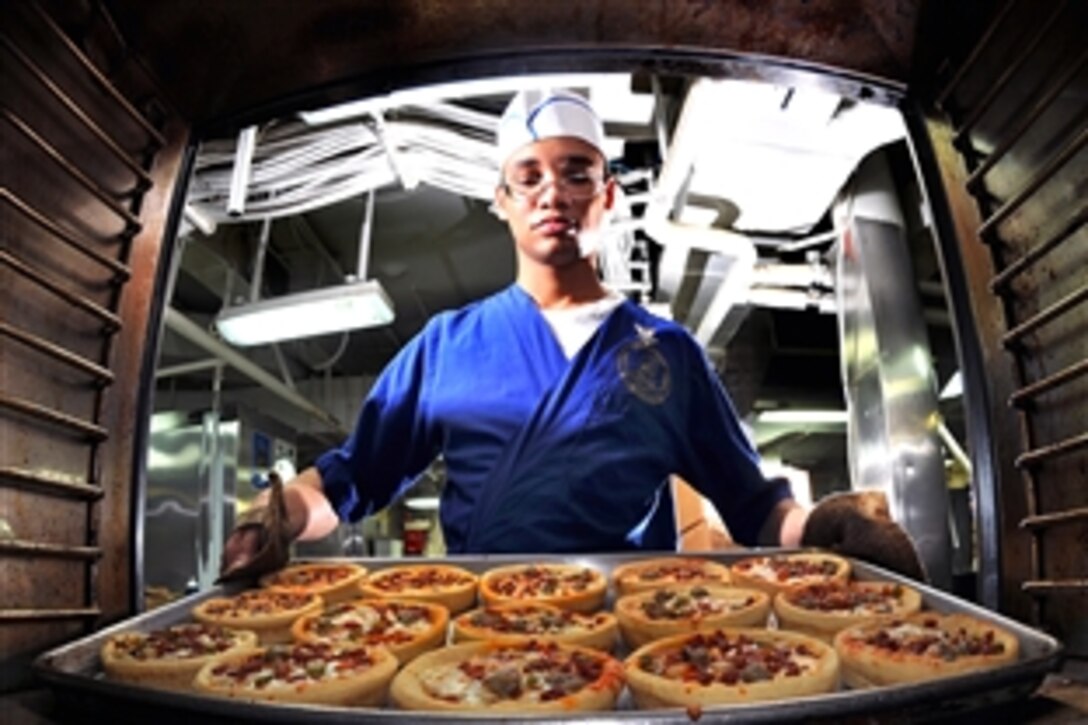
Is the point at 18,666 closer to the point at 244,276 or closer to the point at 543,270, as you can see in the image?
the point at 543,270

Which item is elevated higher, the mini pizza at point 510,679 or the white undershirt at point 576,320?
the white undershirt at point 576,320

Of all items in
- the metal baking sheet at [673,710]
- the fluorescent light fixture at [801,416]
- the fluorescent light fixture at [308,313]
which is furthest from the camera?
the fluorescent light fixture at [801,416]

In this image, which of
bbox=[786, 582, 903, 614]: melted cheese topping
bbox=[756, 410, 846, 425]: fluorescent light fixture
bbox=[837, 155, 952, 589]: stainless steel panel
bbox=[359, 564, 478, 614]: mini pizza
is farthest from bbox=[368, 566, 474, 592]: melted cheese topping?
bbox=[756, 410, 846, 425]: fluorescent light fixture

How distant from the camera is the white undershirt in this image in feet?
8.67

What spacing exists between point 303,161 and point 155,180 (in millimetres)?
2205

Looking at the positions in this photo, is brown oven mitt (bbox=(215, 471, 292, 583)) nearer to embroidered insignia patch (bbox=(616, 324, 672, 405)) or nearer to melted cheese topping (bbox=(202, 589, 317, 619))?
melted cheese topping (bbox=(202, 589, 317, 619))

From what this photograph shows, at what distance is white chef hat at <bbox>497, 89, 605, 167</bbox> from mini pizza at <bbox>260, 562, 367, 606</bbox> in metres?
1.43

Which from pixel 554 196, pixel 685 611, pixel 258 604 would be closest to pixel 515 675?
pixel 685 611

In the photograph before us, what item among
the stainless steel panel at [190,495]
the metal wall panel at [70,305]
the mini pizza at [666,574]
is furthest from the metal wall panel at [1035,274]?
the stainless steel panel at [190,495]

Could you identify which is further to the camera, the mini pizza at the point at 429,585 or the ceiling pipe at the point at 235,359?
the ceiling pipe at the point at 235,359

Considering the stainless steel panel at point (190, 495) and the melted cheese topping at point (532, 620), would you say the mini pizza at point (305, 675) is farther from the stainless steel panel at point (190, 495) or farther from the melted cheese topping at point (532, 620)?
the stainless steel panel at point (190, 495)

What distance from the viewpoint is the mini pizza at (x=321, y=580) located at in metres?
2.24

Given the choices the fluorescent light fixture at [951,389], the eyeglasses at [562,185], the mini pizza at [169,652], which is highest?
the eyeglasses at [562,185]

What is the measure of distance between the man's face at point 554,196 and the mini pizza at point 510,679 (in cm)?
131
